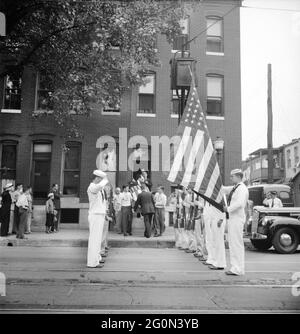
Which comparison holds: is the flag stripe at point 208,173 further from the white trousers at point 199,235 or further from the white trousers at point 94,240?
the white trousers at point 199,235

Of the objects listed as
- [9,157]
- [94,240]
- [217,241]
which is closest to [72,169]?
[9,157]

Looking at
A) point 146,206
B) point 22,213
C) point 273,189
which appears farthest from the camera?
point 273,189

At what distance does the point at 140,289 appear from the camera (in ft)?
20.0

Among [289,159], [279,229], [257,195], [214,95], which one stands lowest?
[279,229]

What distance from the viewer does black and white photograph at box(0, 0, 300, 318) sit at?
5.91m

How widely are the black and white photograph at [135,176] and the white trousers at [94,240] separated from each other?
1.2 inches

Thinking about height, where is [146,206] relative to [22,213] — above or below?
above

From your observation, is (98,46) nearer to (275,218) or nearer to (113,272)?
(113,272)

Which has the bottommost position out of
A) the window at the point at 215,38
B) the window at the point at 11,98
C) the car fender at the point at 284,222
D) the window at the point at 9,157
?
the car fender at the point at 284,222

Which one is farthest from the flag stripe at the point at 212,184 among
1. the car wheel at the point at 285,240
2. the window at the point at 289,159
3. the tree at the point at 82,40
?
the window at the point at 289,159

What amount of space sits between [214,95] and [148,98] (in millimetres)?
3727

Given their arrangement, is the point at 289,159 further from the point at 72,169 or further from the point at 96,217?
the point at 96,217

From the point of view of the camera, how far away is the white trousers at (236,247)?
24.3ft
